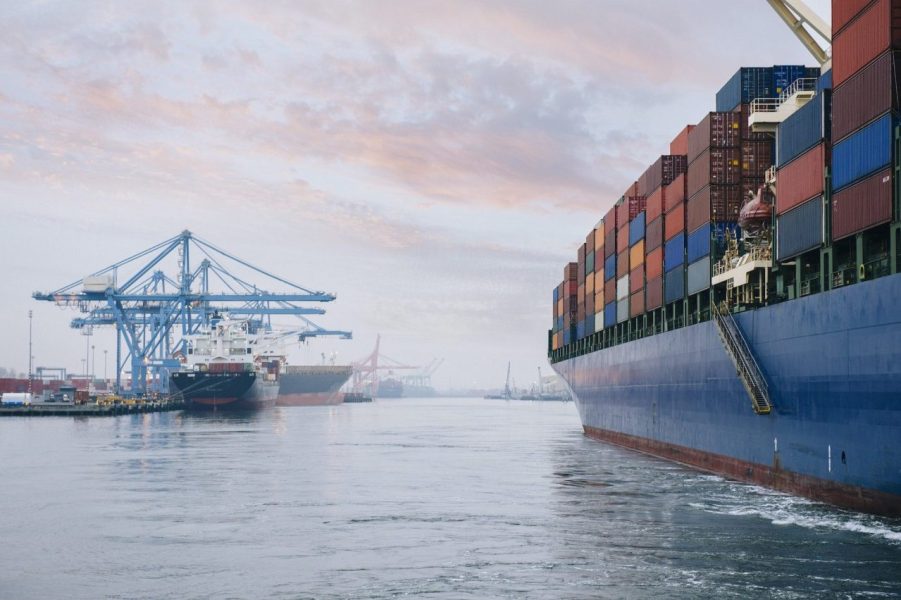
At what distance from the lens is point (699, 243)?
47.2 metres

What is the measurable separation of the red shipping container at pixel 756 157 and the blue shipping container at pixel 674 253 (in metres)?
5.65

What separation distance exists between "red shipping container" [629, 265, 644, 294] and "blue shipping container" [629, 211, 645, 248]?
69.9 inches

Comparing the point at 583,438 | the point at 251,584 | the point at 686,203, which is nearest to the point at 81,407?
the point at 583,438

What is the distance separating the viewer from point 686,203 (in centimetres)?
4978

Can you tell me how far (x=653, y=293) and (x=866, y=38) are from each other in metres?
26.2

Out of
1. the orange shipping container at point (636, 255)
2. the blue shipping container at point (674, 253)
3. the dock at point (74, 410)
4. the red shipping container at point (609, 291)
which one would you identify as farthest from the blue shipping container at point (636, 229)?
the dock at point (74, 410)

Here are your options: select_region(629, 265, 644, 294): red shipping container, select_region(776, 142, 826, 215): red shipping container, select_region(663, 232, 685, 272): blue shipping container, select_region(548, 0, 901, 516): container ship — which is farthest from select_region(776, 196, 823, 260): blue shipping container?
select_region(629, 265, 644, 294): red shipping container

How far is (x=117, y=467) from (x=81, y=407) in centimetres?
8747

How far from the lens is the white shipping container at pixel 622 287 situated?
62.7 meters

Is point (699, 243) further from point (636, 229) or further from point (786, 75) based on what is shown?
point (636, 229)

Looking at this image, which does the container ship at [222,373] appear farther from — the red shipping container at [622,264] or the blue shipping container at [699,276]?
the blue shipping container at [699,276]

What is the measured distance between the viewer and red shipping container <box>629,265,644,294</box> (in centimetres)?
5810

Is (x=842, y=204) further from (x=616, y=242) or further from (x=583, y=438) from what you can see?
(x=583, y=438)

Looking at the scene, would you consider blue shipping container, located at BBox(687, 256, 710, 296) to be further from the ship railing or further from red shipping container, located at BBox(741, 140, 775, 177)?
the ship railing
